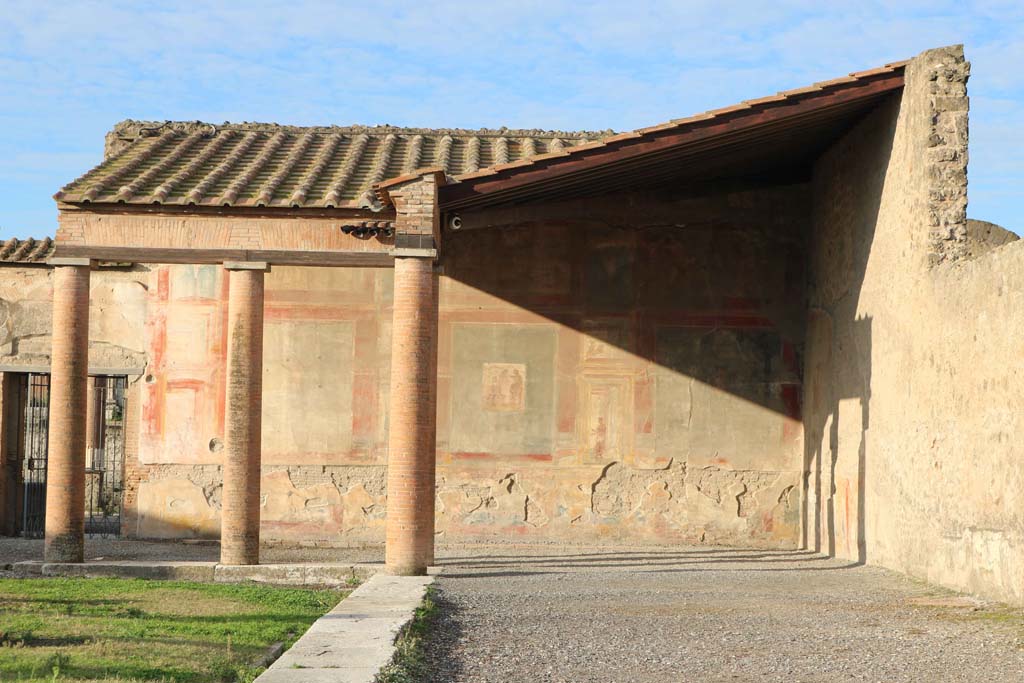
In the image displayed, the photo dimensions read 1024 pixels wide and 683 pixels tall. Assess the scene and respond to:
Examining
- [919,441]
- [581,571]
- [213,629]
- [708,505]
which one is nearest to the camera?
[213,629]

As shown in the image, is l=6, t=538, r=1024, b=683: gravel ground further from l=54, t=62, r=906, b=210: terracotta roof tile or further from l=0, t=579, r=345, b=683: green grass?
l=54, t=62, r=906, b=210: terracotta roof tile

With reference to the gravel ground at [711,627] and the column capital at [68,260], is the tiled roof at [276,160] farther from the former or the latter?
the gravel ground at [711,627]

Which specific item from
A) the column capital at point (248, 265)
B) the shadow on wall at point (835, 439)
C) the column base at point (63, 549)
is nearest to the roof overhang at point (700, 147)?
the column capital at point (248, 265)

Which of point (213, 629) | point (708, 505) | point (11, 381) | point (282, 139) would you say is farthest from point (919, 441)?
point (11, 381)

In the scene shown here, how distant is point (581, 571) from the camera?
33.8 ft

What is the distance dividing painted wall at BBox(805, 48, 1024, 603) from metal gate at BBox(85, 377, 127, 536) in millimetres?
7299

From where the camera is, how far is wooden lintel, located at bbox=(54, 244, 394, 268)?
9844 millimetres

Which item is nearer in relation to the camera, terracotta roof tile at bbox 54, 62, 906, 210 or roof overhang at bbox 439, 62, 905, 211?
roof overhang at bbox 439, 62, 905, 211

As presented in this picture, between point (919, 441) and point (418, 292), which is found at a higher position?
point (418, 292)

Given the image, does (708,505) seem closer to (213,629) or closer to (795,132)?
(795,132)

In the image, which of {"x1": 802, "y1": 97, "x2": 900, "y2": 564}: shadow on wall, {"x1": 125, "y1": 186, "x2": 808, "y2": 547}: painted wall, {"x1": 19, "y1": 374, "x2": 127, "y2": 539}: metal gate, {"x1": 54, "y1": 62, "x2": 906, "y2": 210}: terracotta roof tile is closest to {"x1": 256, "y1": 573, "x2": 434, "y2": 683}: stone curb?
{"x1": 54, "y1": 62, "x2": 906, "y2": 210}: terracotta roof tile

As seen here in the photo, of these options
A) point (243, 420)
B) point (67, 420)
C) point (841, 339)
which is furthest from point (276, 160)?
point (841, 339)

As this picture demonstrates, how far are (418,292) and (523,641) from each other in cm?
371

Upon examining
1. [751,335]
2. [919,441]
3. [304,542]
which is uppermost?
[751,335]
